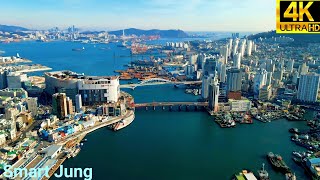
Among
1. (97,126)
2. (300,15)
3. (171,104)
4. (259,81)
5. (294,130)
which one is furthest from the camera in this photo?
(259,81)

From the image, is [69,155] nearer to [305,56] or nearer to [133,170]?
[133,170]

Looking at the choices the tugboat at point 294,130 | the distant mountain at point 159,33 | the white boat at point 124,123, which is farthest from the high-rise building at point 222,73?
the distant mountain at point 159,33

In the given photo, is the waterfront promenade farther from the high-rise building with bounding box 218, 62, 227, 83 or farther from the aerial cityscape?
the high-rise building with bounding box 218, 62, 227, 83

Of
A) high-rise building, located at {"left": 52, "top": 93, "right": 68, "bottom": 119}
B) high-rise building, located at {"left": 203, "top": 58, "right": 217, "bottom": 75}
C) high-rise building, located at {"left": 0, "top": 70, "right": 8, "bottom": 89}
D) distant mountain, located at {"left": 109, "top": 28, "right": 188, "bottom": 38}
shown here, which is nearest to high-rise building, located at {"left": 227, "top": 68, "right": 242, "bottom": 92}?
high-rise building, located at {"left": 203, "top": 58, "right": 217, "bottom": 75}

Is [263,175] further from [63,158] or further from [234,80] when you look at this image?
[234,80]

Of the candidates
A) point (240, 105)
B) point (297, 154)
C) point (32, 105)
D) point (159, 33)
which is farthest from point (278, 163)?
point (159, 33)
